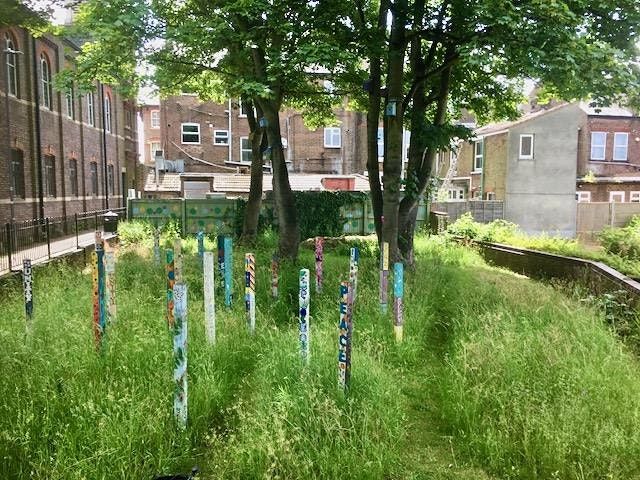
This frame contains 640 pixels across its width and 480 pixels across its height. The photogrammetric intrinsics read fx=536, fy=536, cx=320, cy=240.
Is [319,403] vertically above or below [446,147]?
below

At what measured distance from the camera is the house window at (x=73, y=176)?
23.3m

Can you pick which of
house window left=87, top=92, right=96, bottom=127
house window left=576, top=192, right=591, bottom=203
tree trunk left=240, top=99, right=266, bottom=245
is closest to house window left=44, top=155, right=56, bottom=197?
house window left=87, top=92, right=96, bottom=127

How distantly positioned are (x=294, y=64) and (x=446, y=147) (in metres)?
3.74

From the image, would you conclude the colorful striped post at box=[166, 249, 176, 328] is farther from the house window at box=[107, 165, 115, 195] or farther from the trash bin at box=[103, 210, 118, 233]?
the house window at box=[107, 165, 115, 195]

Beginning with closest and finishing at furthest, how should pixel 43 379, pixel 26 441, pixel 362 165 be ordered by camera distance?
pixel 26 441 → pixel 43 379 → pixel 362 165

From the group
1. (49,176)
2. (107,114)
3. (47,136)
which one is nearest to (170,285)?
(47,136)

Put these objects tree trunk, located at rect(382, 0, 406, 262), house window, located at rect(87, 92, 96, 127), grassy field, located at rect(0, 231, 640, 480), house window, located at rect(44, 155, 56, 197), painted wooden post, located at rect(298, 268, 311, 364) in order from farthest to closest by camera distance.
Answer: house window, located at rect(87, 92, 96, 127), house window, located at rect(44, 155, 56, 197), tree trunk, located at rect(382, 0, 406, 262), painted wooden post, located at rect(298, 268, 311, 364), grassy field, located at rect(0, 231, 640, 480)

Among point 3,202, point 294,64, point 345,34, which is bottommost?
point 3,202

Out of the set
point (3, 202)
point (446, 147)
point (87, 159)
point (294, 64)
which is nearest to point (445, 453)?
point (294, 64)

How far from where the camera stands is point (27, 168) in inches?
739

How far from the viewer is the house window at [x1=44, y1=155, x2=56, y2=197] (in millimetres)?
20469

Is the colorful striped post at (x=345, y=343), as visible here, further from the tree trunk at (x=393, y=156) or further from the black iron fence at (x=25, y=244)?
the black iron fence at (x=25, y=244)

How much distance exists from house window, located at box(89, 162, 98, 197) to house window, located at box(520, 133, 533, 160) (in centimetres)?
2119

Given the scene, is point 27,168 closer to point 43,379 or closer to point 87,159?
point 87,159
